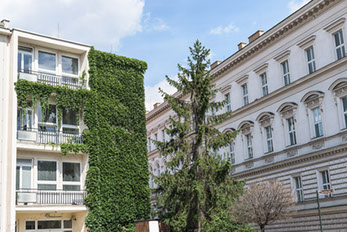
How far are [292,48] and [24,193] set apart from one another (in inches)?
913

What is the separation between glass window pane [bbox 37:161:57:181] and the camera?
27578 millimetres

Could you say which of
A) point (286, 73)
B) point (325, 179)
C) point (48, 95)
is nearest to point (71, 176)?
point (48, 95)

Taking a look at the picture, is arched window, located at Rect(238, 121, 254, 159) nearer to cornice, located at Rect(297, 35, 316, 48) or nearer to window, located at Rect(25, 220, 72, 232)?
cornice, located at Rect(297, 35, 316, 48)

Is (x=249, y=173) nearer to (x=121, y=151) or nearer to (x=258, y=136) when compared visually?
(x=258, y=136)

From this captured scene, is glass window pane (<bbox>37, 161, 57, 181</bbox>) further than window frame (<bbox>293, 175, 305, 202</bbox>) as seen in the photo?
No

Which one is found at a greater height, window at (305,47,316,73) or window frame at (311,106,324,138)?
window at (305,47,316,73)

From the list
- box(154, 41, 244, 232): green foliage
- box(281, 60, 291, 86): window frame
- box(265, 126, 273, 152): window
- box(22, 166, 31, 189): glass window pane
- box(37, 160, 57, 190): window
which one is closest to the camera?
box(154, 41, 244, 232): green foliage

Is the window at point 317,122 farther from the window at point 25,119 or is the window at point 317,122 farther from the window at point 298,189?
the window at point 25,119

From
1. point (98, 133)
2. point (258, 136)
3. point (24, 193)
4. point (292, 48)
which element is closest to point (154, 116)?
point (258, 136)

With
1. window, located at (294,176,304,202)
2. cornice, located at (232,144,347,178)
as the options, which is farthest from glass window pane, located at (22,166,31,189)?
window, located at (294,176,304,202)

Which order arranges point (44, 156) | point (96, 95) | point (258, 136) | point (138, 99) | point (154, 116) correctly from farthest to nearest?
point (154, 116) < point (258, 136) < point (138, 99) < point (96, 95) < point (44, 156)

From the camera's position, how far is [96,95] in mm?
30234

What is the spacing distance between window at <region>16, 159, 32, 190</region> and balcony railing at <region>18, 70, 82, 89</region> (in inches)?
199

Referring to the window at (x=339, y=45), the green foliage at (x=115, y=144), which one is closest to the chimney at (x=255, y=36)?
the window at (x=339, y=45)
